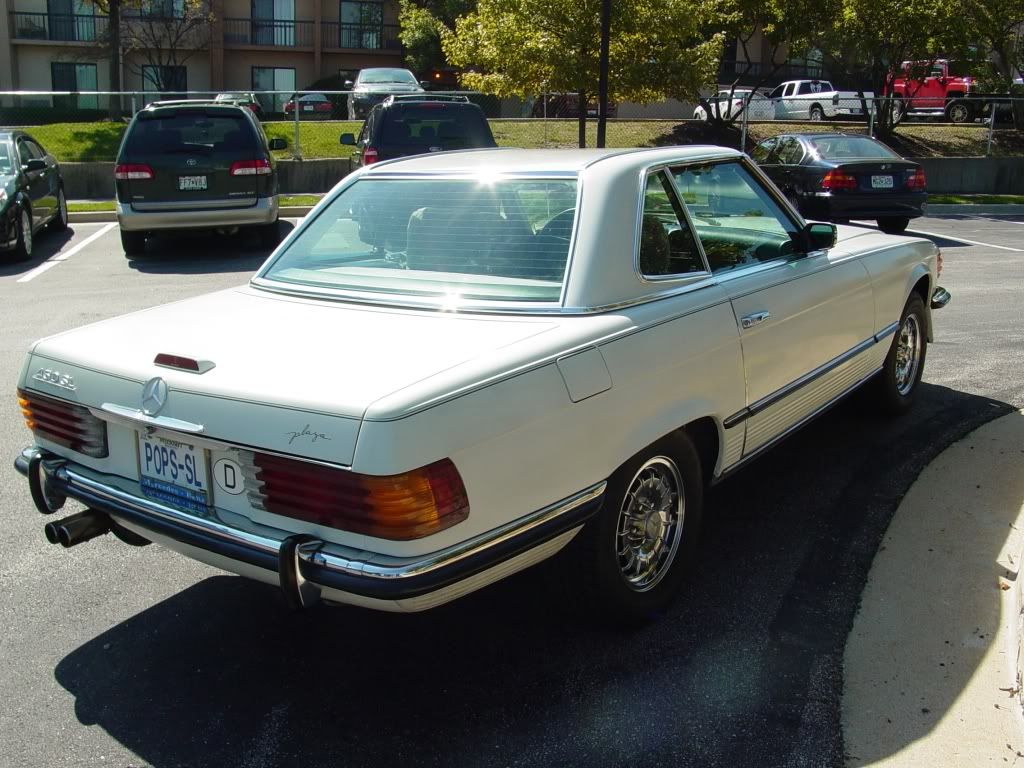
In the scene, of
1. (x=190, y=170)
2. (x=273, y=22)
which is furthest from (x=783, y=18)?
(x=273, y=22)

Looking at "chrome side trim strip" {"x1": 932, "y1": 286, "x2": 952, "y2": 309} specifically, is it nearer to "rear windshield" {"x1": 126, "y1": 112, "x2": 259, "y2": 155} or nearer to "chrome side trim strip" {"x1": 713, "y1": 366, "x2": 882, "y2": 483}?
"chrome side trim strip" {"x1": 713, "y1": 366, "x2": 882, "y2": 483}

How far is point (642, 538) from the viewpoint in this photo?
146 inches

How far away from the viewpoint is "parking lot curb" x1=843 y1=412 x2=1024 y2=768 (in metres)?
3.11

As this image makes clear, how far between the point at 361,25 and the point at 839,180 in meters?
32.3

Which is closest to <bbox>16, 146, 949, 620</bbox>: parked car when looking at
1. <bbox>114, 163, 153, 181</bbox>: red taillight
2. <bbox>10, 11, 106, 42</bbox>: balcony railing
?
<bbox>114, 163, 153, 181</bbox>: red taillight

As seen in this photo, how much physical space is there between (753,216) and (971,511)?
5.69 feet

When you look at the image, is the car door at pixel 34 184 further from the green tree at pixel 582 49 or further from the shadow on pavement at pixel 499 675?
the shadow on pavement at pixel 499 675

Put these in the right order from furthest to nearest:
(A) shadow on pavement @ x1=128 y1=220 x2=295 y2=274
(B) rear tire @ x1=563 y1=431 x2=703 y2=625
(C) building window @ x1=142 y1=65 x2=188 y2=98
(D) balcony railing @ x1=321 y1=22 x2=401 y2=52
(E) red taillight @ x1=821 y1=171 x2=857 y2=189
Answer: (D) balcony railing @ x1=321 y1=22 x2=401 y2=52, (C) building window @ x1=142 y1=65 x2=188 y2=98, (E) red taillight @ x1=821 y1=171 x2=857 y2=189, (A) shadow on pavement @ x1=128 y1=220 x2=295 y2=274, (B) rear tire @ x1=563 y1=431 x2=703 y2=625

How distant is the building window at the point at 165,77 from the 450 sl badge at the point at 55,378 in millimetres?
38363

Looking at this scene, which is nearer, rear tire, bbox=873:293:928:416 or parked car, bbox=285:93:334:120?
rear tire, bbox=873:293:928:416

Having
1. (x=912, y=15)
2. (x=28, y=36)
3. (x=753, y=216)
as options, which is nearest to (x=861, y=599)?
(x=753, y=216)

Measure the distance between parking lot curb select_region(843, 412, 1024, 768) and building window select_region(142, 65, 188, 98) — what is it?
3883cm

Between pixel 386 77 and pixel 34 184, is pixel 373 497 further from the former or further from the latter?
pixel 386 77

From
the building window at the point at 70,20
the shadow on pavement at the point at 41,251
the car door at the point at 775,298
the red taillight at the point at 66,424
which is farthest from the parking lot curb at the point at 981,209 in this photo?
the building window at the point at 70,20
